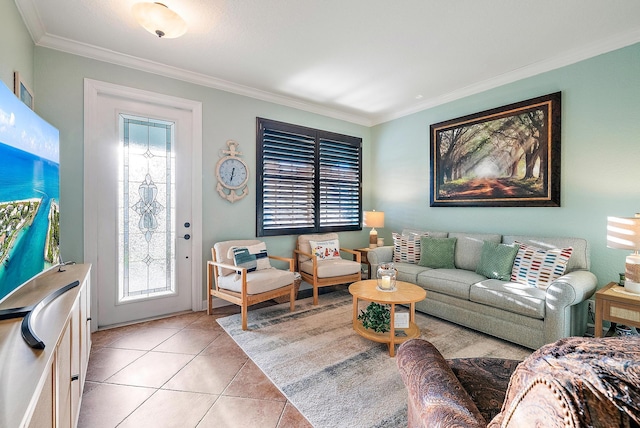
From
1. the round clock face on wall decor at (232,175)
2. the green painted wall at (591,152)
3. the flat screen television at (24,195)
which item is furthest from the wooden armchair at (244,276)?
the green painted wall at (591,152)

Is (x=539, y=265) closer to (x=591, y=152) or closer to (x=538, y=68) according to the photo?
(x=591, y=152)

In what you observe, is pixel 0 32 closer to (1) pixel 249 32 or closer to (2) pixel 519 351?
(1) pixel 249 32

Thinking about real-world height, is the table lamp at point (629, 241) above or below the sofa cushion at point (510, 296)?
above

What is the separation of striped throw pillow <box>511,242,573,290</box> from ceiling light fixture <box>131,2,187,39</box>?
3663 mm

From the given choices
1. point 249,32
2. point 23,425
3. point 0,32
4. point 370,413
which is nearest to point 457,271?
point 370,413

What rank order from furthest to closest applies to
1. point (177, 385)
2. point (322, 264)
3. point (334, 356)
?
point (322, 264) < point (334, 356) < point (177, 385)

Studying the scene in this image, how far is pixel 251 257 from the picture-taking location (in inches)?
131

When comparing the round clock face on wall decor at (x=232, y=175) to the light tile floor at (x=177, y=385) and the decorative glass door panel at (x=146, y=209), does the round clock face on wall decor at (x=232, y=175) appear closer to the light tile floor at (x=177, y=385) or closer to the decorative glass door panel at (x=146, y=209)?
the decorative glass door panel at (x=146, y=209)

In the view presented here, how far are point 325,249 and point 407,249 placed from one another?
1134mm

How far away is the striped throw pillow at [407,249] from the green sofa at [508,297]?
0.72ft

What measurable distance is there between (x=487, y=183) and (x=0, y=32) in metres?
4.49

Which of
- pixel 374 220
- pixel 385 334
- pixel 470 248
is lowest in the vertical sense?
pixel 385 334

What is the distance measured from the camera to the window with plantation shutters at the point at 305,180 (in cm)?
391

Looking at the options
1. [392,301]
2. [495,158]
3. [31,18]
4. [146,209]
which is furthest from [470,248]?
[31,18]
